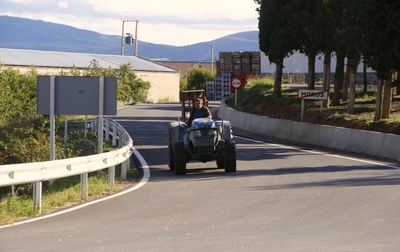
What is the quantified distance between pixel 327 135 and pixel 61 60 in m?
67.1

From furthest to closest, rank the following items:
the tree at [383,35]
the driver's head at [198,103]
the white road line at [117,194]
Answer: the tree at [383,35]
the driver's head at [198,103]
the white road line at [117,194]

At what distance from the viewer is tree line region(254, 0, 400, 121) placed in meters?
26.9

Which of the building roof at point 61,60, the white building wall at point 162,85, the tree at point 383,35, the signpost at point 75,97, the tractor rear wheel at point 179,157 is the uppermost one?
the tree at point 383,35

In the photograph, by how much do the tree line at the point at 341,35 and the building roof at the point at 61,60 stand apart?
40.5m

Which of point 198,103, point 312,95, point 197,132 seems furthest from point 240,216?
point 312,95

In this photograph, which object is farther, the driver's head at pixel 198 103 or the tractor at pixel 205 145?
the driver's head at pixel 198 103

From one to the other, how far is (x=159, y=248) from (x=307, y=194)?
617 cm

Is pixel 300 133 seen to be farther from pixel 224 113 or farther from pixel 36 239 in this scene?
pixel 36 239

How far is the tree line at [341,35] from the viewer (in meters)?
26.9

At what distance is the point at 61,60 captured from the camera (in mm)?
94688

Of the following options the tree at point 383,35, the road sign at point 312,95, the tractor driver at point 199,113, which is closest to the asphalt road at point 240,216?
the tractor driver at point 199,113

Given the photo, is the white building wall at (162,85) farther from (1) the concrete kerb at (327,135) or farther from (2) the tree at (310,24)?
(2) the tree at (310,24)

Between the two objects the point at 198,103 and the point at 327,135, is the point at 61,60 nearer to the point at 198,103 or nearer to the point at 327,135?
the point at 327,135

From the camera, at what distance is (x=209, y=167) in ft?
75.7
